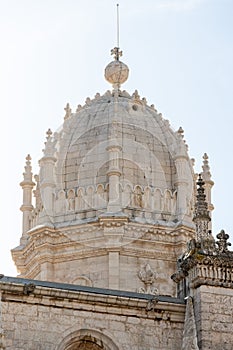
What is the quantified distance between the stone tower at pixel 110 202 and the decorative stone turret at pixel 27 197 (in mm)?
35

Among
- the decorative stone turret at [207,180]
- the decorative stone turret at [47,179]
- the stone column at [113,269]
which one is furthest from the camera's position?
the decorative stone turret at [207,180]

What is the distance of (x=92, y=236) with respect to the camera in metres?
33.5

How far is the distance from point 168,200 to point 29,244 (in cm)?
Result: 496

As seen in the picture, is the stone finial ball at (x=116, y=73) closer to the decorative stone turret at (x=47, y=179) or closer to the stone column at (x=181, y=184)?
the decorative stone turret at (x=47, y=179)

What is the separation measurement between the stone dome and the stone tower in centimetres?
3

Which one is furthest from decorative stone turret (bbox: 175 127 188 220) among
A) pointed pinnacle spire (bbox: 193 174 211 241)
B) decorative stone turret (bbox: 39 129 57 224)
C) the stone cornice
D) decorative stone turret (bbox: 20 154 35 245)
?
the stone cornice

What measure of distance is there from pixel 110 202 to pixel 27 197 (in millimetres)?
4263

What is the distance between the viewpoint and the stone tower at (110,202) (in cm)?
3331

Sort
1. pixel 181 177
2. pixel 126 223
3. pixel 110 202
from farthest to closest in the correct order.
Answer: pixel 181 177 < pixel 110 202 < pixel 126 223

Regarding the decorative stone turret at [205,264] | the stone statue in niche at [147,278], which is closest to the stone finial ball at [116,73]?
the stone statue in niche at [147,278]

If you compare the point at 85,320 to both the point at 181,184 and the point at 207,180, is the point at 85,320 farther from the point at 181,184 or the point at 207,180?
the point at 207,180

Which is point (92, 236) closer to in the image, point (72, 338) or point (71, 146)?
point (71, 146)

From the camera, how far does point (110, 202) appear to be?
3397cm

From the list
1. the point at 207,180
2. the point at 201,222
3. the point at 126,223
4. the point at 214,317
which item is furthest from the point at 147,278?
the point at 214,317
